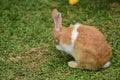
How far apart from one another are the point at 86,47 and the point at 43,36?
1.14m

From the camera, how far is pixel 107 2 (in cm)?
620

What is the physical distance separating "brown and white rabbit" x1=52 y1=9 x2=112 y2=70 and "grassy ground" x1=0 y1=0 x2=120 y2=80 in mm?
139

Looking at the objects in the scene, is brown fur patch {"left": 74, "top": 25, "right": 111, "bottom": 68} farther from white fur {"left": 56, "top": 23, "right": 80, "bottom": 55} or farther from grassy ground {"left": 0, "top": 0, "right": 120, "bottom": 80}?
grassy ground {"left": 0, "top": 0, "right": 120, "bottom": 80}

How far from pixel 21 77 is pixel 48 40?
0.93m

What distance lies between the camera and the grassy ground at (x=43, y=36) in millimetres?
4352

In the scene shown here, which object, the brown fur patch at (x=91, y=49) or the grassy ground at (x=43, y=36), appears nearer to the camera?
the brown fur patch at (x=91, y=49)

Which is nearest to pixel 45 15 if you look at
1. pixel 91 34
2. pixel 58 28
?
pixel 58 28

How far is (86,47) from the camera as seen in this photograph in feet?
13.7

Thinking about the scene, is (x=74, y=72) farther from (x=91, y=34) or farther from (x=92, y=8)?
(x=92, y=8)

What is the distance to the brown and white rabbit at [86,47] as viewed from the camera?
4191 millimetres

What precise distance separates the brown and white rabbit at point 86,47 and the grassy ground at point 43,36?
0.14 m

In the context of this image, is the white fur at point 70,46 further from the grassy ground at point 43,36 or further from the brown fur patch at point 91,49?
the grassy ground at point 43,36

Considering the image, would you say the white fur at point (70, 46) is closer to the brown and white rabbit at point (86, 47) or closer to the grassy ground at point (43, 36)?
the brown and white rabbit at point (86, 47)

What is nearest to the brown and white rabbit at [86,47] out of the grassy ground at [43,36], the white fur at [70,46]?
the white fur at [70,46]
